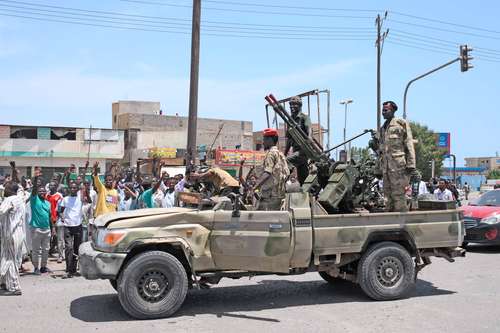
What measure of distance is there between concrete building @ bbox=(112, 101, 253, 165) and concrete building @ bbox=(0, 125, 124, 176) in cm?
199

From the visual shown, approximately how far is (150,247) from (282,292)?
2.45 m

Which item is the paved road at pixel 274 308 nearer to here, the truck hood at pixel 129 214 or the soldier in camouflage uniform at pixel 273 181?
the truck hood at pixel 129 214

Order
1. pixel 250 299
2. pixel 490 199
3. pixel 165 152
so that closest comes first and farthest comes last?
pixel 250 299 → pixel 490 199 → pixel 165 152

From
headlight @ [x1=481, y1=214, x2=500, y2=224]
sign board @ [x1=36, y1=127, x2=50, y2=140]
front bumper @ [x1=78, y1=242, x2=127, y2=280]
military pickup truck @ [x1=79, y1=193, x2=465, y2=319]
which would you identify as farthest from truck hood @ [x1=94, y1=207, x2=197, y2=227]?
sign board @ [x1=36, y1=127, x2=50, y2=140]

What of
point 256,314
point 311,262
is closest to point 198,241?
point 256,314

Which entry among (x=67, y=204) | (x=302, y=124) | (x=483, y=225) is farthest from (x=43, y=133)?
(x=302, y=124)

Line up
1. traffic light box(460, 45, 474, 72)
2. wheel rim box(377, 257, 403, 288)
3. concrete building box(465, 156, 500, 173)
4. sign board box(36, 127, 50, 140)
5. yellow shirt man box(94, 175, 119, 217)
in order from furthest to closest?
concrete building box(465, 156, 500, 173) → sign board box(36, 127, 50, 140) → traffic light box(460, 45, 474, 72) → yellow shirt man box(94, 175, 119, 217) → wheel rim box(377, 257, 403, 288)

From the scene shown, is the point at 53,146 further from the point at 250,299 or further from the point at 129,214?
the point at 129,214

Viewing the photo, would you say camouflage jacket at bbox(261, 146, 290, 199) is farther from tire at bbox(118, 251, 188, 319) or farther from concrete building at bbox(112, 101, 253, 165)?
concrete building at bbox(112, 101, 253, 165)

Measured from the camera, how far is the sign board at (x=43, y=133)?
44.6 meters

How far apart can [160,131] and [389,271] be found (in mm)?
45505

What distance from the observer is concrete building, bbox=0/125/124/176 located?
142 ft

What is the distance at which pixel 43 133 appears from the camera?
1764 inches

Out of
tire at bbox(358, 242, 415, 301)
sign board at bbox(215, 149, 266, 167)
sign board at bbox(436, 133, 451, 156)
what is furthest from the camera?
sign board at bbox(436, 133, 451, 156)
